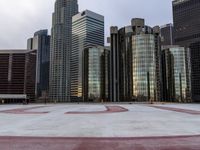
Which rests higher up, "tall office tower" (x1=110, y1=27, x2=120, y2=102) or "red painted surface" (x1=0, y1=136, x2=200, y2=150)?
"tall office tower" (x1=110, y1=27, x2=120, y2=102)

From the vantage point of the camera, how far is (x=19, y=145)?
863 cm

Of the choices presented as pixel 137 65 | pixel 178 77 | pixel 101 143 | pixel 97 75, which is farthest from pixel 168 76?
pixel 101 143

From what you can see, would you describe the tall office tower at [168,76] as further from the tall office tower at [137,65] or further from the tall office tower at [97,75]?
the tall office tower at [97,75]

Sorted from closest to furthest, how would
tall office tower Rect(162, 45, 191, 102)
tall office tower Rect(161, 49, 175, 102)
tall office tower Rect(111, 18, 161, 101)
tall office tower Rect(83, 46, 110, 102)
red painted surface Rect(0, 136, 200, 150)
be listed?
red painted surface Rect(0, 136, 200, 150)
tall office tower Rect(111, 18, 161, 101)
tall office tower Rect(162, 45, 191, 102)
tall office tower Rect(161, 49, 175, 102)
tall office tower Rect(83, 46, 110, 102)

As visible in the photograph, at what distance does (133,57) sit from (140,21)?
27445 millimetres

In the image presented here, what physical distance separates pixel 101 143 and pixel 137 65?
14921 centimetres

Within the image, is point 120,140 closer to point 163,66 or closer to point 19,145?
point 19,145

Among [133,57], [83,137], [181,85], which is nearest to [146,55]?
[133,57]

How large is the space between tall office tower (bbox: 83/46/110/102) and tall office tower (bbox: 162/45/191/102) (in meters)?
44.4

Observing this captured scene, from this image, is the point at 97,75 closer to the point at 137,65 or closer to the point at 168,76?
the point at 137,65

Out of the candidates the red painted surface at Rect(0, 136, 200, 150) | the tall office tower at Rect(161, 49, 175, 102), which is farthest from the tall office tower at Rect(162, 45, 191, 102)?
the red painted surface at Rect(0, 136, 200, 150)

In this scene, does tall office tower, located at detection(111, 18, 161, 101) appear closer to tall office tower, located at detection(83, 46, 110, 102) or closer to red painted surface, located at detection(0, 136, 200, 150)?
tall office tower, located at detection(83, 46, 110, 102)

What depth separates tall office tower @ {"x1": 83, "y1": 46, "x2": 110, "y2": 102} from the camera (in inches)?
7229

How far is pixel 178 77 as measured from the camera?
166 meters
